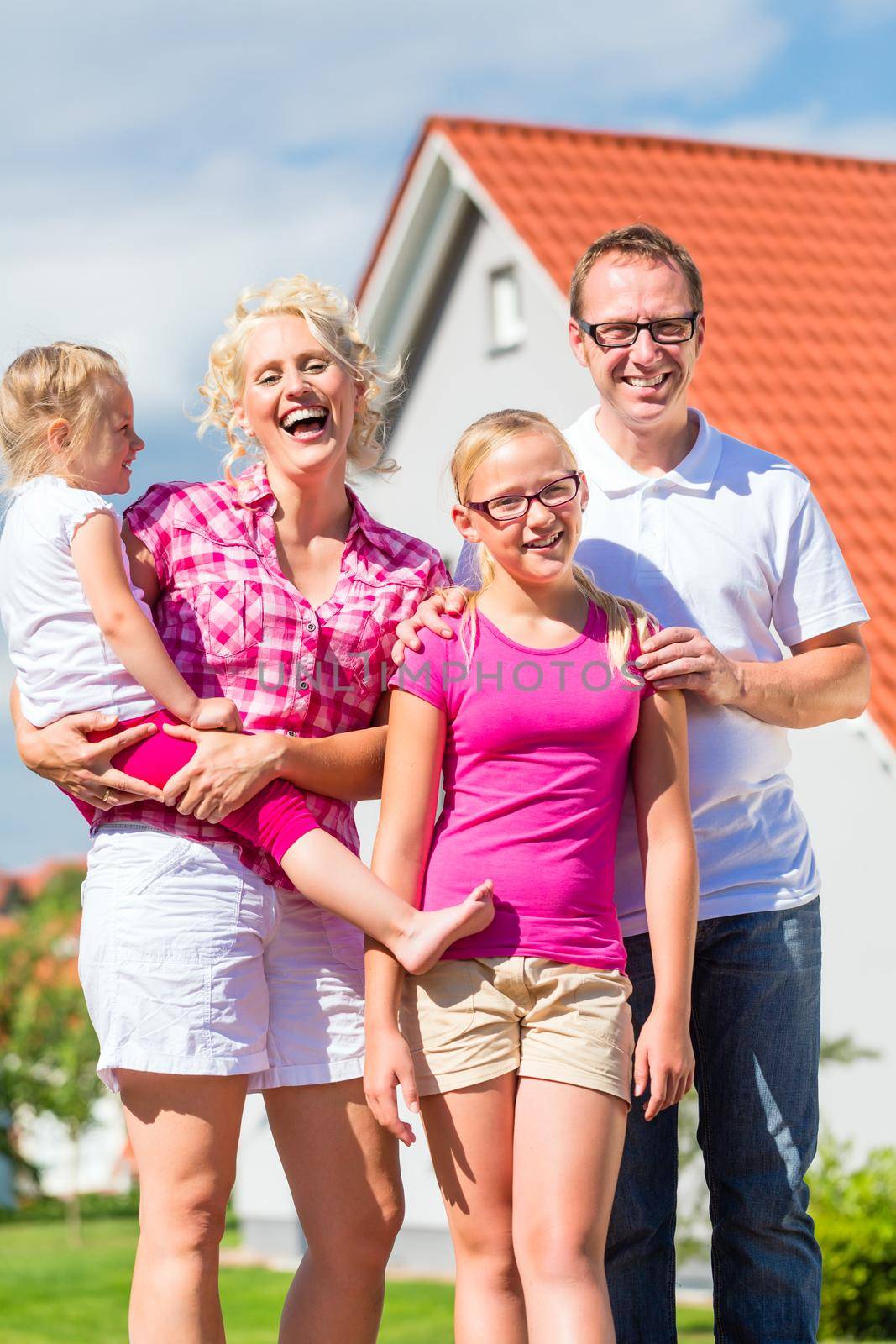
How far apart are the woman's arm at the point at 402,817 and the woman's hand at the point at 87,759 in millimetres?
472

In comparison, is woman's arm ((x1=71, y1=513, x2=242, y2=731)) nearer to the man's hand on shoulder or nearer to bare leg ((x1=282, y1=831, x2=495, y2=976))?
bare leg ((x1=282, y1=831, x2=495, y2=976))

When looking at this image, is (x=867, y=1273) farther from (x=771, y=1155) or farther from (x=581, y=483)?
(x=581, y=483)

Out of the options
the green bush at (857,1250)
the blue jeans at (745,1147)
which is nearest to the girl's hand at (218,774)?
the blue jeans at (745,1147)

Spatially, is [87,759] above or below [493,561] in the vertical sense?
below

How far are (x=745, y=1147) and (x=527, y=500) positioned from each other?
4.80 ft

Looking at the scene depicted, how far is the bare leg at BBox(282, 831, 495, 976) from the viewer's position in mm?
2963

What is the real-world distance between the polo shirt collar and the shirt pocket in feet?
2.70

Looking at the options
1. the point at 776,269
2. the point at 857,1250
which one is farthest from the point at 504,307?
the point at 857,1250

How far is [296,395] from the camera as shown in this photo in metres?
3.32

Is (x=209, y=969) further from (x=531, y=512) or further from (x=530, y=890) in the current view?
(x=531, y=512)

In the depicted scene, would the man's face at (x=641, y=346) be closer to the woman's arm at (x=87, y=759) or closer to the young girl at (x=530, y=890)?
the young girl at (x=530, y=890)

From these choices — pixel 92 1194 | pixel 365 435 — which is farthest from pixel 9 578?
pixel 92 1194

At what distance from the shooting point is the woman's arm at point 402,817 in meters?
3.06

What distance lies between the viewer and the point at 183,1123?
307 cm
